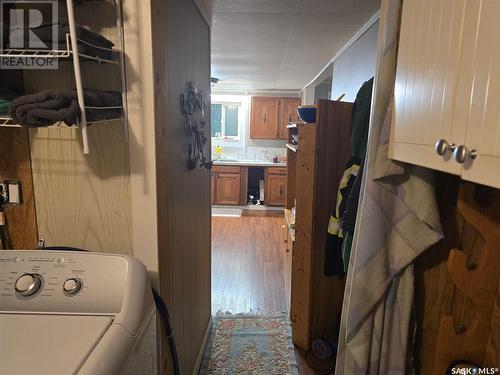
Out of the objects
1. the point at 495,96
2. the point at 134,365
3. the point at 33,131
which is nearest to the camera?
the point at 495,96

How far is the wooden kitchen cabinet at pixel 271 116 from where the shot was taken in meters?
6.27

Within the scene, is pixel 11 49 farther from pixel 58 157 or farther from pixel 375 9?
pixel 375 9

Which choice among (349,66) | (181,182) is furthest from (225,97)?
(181,182)

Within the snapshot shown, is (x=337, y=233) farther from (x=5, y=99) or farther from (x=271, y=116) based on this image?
(x=271, y=116)

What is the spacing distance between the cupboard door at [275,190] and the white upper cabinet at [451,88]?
16.7ft

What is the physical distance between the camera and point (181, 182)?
160 centimetres

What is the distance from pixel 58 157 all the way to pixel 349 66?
2529 millimetres

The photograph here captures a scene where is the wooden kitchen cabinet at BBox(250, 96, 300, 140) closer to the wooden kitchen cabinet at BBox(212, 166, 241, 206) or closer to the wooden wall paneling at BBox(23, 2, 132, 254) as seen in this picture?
the wooden kitchen cabinet at BBox(212, 166, 241, 206)

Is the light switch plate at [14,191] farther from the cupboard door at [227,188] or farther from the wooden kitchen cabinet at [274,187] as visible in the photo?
the wooden kitchen cabinet at [274,187]

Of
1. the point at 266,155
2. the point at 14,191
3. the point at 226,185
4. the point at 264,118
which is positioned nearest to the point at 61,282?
the point at 14,191

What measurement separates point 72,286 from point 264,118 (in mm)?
5671

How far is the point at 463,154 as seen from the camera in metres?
0.62

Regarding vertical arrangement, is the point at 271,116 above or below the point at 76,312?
above

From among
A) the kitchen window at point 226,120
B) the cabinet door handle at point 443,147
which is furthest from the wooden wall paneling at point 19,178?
the kitchen window at point 226,120
